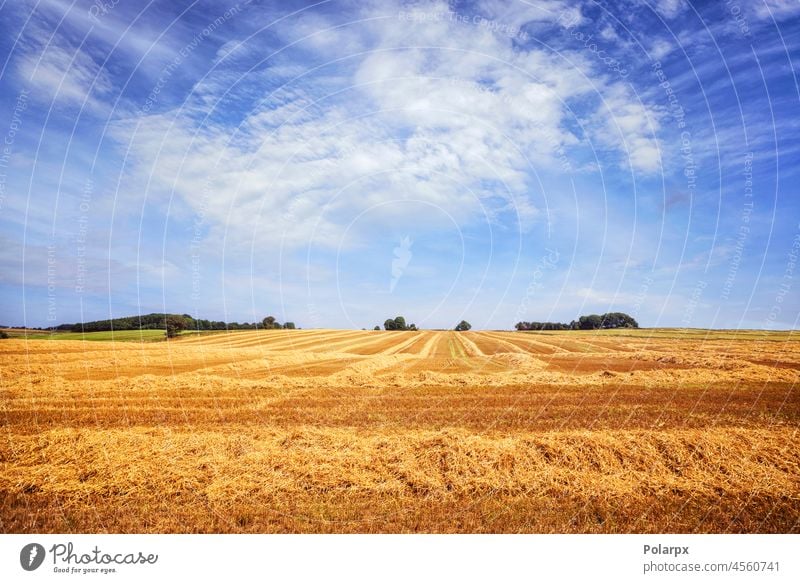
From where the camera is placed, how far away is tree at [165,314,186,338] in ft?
156

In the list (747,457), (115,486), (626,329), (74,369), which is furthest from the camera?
(626,329)

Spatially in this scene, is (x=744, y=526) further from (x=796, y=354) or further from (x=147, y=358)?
(x=796, y=354)

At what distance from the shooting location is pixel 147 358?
31.8 meters

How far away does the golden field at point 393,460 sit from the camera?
7953 mm

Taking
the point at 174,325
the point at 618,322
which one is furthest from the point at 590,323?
the point at 174,325

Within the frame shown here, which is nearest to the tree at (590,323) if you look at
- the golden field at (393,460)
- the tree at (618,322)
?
the tree at (618,322)

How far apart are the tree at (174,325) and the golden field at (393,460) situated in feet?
93.9
